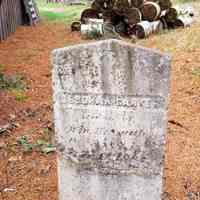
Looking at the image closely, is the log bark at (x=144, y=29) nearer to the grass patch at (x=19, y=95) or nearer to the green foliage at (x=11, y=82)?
the green foliage at (x=11, y=82)

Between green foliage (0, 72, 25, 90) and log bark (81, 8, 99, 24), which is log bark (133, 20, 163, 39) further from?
green foliage (0, 72, 25, 90)

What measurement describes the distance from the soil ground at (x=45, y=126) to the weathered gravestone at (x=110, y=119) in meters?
0.72

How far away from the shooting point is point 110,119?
3023 mm

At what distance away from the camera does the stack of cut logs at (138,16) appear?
10789mm

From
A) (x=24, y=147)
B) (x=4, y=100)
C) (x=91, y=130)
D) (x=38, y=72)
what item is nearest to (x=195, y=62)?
(x=38, y=72)

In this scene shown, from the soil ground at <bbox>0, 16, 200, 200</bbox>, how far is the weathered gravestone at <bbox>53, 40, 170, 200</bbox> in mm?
719

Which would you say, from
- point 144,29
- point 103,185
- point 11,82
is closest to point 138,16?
point 144,29

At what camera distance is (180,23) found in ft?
38.2

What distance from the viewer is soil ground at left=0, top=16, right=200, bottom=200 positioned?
400cm

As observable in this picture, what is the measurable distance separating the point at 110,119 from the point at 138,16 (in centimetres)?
811

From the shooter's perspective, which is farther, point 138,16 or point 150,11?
point 150,11

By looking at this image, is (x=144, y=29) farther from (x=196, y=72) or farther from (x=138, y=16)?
(x=196, y=72)

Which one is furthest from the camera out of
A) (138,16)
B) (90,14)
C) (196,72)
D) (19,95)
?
(90,14)

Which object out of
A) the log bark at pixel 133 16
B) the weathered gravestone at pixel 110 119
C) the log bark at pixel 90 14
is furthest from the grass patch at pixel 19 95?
the log bark at pixel 90 14
